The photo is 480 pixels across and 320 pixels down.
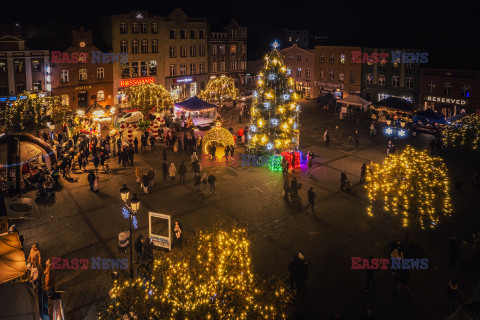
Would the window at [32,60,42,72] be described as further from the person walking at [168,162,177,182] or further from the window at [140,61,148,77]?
the person walking at [168,162,177,182]

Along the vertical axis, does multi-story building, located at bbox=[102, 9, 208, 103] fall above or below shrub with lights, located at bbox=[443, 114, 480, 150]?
above

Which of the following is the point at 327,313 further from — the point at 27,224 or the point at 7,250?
the point at 27,224

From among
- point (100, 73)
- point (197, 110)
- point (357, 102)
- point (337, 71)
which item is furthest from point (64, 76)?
point (337, 71)

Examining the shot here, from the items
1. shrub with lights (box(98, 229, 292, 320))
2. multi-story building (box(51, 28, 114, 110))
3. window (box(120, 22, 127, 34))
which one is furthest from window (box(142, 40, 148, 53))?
shrub with lights (box(98, 229, 292, 320))

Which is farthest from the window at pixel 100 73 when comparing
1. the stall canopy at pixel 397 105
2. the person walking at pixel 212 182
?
the stall canopy at pixel 397 105

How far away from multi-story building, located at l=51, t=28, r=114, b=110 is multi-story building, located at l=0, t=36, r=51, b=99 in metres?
0.99

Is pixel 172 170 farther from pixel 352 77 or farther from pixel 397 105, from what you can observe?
pixel 352 77

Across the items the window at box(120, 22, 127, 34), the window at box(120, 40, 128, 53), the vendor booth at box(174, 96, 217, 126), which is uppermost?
the window at box(120, 22, 127, 34)

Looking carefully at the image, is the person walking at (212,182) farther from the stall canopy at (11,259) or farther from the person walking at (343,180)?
the stall canopy at (11,259)

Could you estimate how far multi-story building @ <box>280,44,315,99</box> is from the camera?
56375mm

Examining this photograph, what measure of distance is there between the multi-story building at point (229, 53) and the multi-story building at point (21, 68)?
2344cm

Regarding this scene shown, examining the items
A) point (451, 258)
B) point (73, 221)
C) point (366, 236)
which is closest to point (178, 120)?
point (73, 221)

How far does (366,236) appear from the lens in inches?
656

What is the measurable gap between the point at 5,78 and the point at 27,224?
2655 cm
